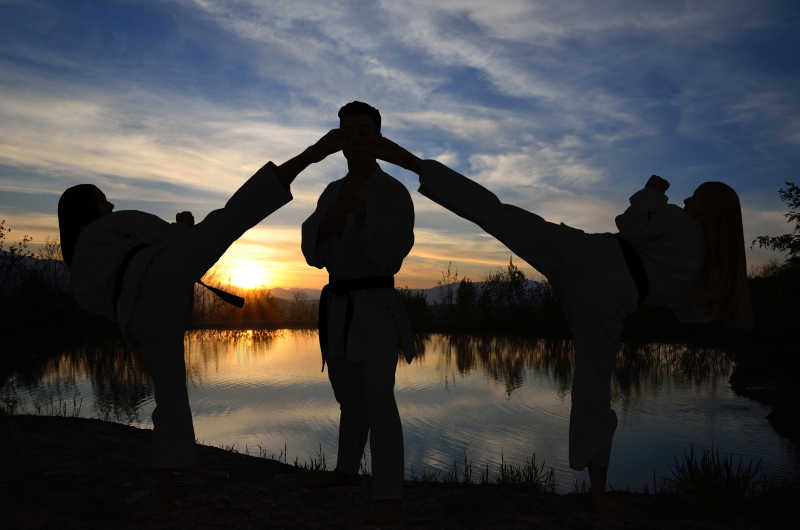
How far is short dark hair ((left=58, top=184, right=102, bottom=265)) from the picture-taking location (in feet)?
11.3

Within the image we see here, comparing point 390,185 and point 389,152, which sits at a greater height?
point 389,152

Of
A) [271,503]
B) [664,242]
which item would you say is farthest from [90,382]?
[664,242]

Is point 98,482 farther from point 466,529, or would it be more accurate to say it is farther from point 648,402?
point 648,402

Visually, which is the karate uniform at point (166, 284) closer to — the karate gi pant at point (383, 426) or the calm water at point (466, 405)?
the karate gi pant at point (383, 426)

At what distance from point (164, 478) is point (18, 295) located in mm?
13887

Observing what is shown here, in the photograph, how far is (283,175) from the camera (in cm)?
318

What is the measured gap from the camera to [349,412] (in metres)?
3.73

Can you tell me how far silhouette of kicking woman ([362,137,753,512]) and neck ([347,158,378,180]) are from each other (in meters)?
0.33

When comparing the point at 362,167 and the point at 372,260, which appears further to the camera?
the point at 362,167

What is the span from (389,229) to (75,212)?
1977 mm

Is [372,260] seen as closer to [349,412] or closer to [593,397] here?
[349,412]

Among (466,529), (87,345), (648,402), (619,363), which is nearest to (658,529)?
(466,529)

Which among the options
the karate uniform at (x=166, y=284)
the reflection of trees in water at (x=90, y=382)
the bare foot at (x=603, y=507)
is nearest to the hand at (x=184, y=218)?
the karate uniform at (x=166, y=284)

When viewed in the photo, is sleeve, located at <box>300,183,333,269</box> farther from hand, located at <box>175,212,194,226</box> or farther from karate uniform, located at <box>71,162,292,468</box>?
hand, located at <box>175,212,194,226</box>
